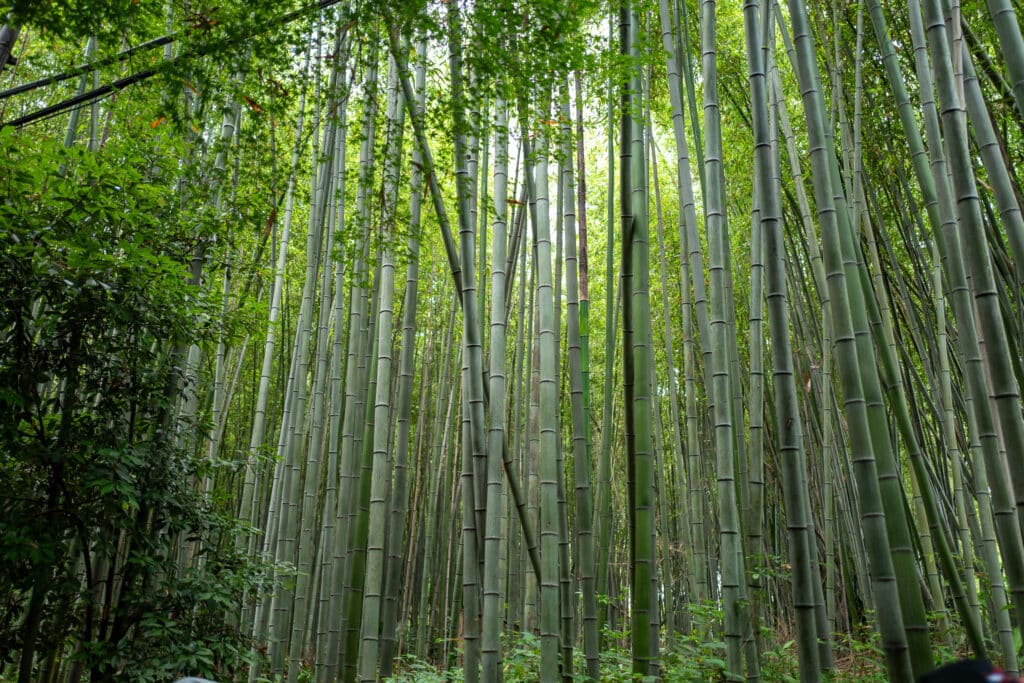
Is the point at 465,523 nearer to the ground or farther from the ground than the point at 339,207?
nearer to the ground

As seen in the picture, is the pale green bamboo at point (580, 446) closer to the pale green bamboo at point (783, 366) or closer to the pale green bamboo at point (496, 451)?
the pale green bamboo at point (496, 451)

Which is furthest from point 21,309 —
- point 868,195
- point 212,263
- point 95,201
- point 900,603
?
point 868,195

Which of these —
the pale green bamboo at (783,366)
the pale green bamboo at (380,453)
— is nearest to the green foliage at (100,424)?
the pale green bamboo at (380,453)

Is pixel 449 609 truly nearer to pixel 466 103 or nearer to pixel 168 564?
pixel 168 564

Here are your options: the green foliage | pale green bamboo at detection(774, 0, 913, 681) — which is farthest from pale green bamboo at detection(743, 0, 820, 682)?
the green foliage

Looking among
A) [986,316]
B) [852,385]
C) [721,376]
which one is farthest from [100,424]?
[986,316]

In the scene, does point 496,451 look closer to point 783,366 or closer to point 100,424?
point 783,366

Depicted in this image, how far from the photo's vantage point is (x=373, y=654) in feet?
9.09

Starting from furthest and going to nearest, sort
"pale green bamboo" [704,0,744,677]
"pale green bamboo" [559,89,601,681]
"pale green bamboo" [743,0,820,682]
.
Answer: "pale green bamboo" [559,89,601,681], "pale green bamboo" [704,0,744,677], "pale green bamboo" [743,0,820,682]

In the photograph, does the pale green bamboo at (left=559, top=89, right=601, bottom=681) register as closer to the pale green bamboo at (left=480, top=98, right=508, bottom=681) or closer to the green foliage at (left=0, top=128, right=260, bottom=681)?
the pale green bamboo at (left=480, top=98, right=508, bottom=681)

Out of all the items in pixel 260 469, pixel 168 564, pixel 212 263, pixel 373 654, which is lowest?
pixel 373 654

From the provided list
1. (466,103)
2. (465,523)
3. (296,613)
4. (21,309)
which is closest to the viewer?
(466,103)

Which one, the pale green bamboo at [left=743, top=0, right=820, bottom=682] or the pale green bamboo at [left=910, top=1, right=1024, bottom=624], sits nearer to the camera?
the pale green bamboo at [left=910, top=1, right=1024, bottom=624]

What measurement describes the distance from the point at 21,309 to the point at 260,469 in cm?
136
